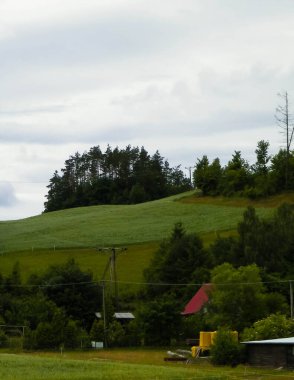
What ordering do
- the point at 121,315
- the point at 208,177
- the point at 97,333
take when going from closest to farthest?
1. the point at 97,333
2. the point at 121,315
3. the point at 208,177

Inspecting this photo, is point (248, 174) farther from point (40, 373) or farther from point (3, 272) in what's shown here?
point (40, 373)

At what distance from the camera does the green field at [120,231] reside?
3809 inches

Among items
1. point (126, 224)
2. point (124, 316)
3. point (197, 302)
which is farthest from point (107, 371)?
point (126, 224)

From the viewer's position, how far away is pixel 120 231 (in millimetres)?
115625

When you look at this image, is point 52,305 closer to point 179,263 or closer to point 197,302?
point 197,302

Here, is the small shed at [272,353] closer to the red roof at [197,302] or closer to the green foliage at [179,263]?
the red roof at [197,302]

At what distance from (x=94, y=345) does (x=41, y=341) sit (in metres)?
4.11

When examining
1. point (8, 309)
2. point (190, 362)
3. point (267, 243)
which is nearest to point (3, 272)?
point (8, 309)

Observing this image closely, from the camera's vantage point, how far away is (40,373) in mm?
43000

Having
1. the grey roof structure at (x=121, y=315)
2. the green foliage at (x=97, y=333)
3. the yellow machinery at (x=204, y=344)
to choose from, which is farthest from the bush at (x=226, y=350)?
the grey roof structure at (x=121, y=315)

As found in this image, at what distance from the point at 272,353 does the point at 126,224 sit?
7198 cm

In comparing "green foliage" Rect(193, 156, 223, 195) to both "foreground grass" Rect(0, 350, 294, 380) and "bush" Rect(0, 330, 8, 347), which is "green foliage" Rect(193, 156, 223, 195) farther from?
"foreground grass" Rect(0, 350, 294, 380)

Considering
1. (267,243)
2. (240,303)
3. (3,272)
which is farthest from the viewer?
(3,272)

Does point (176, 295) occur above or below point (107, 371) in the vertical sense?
above
